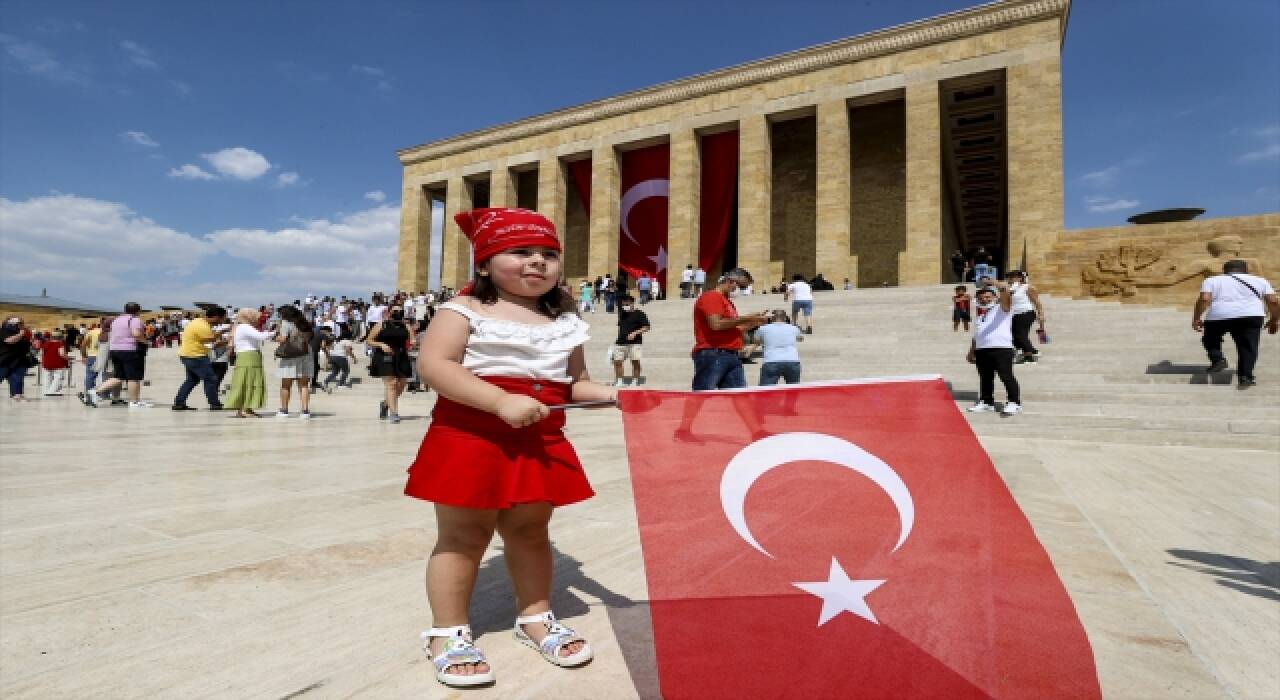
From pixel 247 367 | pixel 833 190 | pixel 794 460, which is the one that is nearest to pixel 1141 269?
pixel 833 190

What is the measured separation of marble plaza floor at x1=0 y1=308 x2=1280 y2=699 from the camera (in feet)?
4.83

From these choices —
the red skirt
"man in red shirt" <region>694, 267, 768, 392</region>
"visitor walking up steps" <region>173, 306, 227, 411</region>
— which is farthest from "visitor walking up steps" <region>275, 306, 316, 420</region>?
the red skirt

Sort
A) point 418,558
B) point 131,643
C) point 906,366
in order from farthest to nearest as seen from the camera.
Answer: point 906,366 < point 418,558 < point 131,643

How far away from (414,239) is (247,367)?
23.9 meters

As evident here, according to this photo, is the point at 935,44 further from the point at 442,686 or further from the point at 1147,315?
the point at 442,686

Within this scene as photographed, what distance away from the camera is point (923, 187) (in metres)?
20.8

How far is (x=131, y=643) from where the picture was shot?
5.20ft

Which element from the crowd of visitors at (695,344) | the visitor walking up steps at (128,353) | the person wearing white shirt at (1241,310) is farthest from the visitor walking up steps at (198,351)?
the person wearing white shirt at (1241,310)

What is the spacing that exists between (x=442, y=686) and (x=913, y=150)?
22600 millimetres

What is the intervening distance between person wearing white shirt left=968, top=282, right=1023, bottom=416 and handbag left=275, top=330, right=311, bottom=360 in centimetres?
770

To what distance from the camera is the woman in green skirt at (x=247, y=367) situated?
7855 mm

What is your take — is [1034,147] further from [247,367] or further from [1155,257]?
[247,367]

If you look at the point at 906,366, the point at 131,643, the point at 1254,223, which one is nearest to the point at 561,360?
the point at 131,643

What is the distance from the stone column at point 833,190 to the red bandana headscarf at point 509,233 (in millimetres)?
21139
